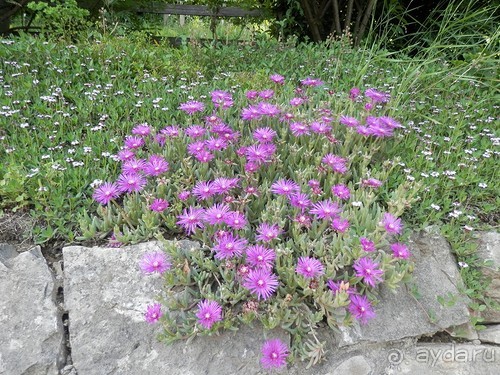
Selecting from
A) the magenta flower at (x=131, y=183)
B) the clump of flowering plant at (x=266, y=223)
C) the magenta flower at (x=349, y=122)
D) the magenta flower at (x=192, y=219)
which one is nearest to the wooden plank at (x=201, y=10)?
the clump of flowering plant at (x=266, y=223)

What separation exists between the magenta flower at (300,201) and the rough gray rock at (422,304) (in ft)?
1.64

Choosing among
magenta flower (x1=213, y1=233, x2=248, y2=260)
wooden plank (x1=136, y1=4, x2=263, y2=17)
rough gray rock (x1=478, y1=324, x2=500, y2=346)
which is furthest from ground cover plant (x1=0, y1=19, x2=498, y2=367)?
wooden plank (x1=136, y1=4, x2=263, y2=17)

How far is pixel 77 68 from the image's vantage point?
372 centimetres

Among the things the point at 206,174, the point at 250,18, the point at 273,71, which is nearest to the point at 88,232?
Result: the point at 206,174

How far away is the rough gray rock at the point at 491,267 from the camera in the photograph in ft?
8.08

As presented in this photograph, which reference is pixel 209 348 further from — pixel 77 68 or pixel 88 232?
pixel 77 68

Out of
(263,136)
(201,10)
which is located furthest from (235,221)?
(201,10)

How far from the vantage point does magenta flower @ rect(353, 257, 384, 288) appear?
1.89m

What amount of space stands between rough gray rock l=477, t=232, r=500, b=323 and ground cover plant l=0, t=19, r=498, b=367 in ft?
0.22

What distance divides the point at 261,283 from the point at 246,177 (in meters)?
0.62

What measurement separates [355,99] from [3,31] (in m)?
4.29

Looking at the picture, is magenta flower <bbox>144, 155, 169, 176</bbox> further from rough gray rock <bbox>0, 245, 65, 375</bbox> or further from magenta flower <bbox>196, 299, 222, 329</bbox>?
magenta flower <bbox>196, 299, 222, 329</bbox>

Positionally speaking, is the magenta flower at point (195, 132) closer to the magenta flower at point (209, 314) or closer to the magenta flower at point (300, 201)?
the magenta flower at point (300, 201)

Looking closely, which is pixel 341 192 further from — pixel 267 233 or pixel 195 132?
pixel 195 132
